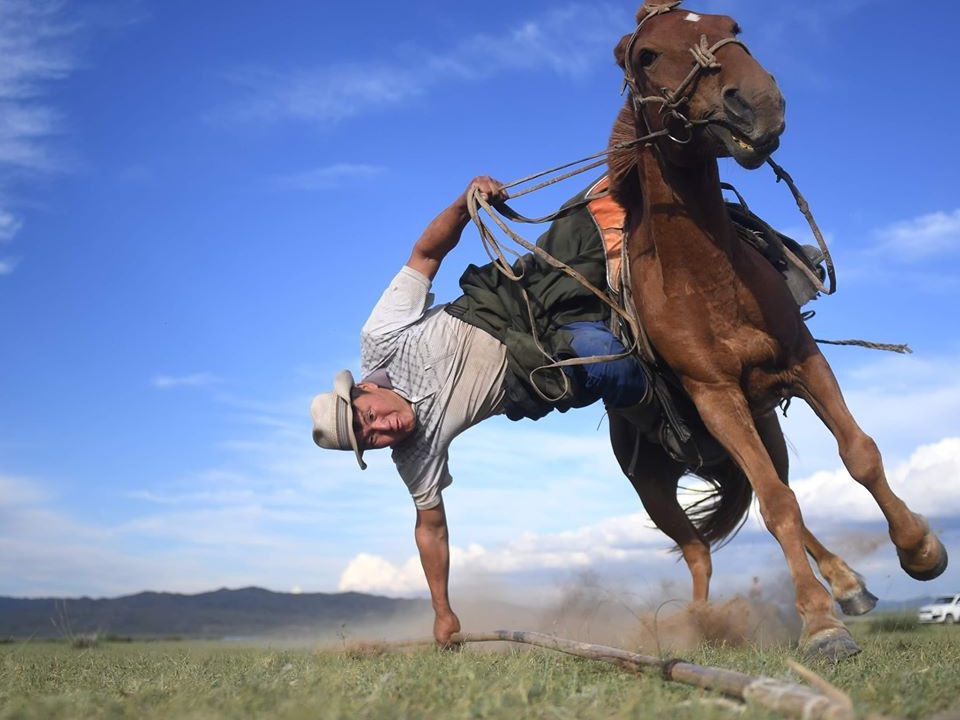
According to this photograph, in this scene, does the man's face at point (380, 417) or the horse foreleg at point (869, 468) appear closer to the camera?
the horse foreleg at point (869, 468)

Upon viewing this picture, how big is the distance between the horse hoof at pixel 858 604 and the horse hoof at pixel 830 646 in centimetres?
68

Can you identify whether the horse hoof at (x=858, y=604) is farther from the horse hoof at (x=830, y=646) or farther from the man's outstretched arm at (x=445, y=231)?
the man's outstretched arm at (x=445, y=231)

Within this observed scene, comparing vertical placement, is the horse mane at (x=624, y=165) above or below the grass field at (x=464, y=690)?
above

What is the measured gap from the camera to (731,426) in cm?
439

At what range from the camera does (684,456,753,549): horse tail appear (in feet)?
20.9

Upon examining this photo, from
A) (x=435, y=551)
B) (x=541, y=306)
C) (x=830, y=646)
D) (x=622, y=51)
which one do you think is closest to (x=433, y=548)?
(x=435, y=551)

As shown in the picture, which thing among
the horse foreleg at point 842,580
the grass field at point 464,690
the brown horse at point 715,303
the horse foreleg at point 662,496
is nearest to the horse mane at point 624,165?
the brown horse at point 715,303

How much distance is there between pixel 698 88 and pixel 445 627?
3187mm

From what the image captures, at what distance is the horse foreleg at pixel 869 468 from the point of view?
434 centimetres

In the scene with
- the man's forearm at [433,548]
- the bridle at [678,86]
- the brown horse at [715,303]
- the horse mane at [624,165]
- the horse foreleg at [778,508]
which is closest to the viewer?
the horse foreleg at [778,508]

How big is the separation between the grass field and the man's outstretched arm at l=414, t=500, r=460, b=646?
144 centimetres

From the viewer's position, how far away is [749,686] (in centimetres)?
233

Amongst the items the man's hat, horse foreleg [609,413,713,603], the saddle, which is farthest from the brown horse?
the man's hat

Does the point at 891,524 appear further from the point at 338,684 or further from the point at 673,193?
the point at 338,684
